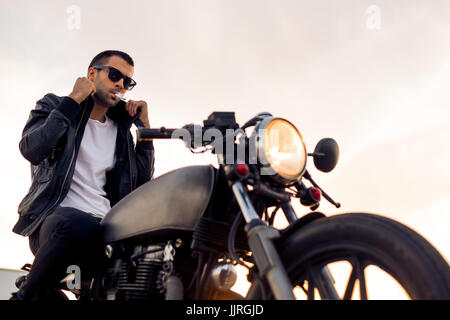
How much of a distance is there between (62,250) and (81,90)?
3.48 ft

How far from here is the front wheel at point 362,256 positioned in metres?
1.26

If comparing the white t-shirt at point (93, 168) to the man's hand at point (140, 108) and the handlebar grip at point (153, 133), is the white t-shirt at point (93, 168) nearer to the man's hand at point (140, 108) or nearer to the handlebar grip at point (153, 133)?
the man's hand at point (140, 108)

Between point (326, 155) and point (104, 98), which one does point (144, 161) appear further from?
point (326, 155)

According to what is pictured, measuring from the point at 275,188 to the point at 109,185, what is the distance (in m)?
1.70

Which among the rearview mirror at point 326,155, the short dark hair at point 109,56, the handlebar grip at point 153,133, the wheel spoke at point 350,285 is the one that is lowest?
the wheel spoke at point 350,285

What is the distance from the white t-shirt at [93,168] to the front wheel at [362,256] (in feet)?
5.61

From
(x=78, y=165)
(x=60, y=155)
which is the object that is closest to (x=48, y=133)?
(x=60, y=155)

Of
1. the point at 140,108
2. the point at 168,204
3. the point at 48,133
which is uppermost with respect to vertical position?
the point at 140,108

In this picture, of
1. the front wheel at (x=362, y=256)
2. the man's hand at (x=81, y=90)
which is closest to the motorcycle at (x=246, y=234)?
the front wheel at (x=362, y=256)

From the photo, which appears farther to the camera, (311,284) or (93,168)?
(93,168)

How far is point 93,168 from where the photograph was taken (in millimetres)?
3002

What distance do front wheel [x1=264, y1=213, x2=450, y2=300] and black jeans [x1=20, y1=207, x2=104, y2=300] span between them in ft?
3.76
